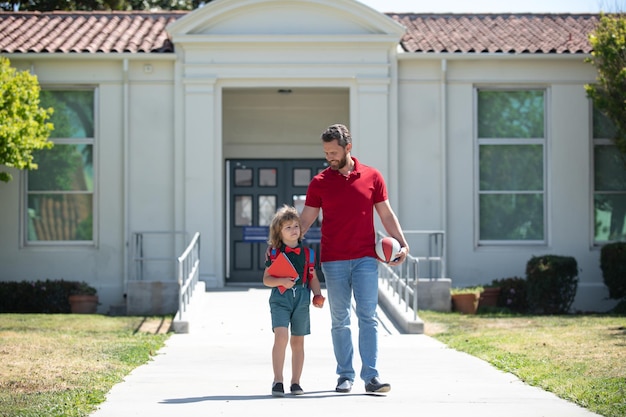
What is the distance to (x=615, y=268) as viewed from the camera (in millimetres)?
17312

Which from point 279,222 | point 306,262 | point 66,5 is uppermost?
point 66,5

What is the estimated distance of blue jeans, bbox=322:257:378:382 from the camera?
321 inches

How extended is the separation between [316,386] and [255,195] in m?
12.1

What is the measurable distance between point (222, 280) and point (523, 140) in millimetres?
5802

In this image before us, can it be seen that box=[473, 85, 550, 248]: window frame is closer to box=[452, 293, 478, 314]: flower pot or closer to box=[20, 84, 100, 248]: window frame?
box=[452, 293, 478, 314]: flower pot

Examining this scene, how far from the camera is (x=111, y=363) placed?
10141 millimetres

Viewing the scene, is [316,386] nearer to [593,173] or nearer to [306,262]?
[306,262]

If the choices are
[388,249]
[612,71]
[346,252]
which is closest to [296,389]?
[346,252]

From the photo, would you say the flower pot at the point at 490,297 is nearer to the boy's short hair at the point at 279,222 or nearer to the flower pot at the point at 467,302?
the flower pot at the point at 467,302

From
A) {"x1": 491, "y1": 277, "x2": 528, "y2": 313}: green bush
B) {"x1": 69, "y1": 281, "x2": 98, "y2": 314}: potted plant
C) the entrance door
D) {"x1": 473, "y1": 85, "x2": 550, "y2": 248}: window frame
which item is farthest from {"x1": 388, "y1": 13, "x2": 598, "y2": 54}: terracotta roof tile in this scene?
{"x1": 69, "y1": 281, "x2": 98, "y2": 314}: potted plant

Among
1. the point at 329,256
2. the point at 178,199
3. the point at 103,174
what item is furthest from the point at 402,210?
the point at 329,256

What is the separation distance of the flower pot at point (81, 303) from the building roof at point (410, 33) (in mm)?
4226

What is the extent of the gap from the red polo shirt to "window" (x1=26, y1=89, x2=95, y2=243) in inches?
427

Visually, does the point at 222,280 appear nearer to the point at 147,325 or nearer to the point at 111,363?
the point at 147,325
